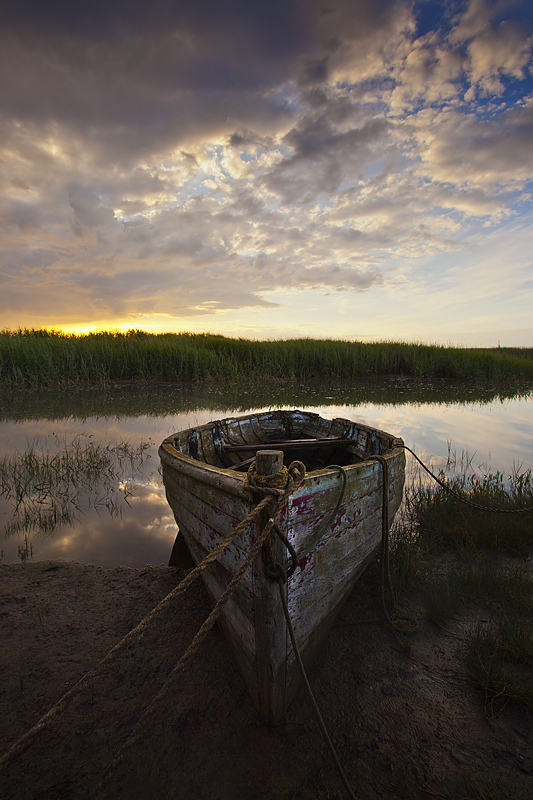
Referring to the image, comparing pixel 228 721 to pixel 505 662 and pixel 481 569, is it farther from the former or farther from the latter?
pixel 481 569

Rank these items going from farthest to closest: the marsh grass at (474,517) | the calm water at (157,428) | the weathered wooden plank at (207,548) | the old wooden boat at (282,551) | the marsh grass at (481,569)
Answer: the calm water at (157,428) → the marsh grass at (474,517) → the marsh grass at (481,569) → the weathered wooden plank at (207,548) → the old wooden boat at (282,551)

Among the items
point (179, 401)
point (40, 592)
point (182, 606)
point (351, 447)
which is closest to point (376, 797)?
point (182, 606)

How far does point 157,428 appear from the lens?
709 cm

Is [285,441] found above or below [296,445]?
below

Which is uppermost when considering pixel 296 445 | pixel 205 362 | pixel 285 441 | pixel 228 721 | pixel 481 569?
pixel 205 362

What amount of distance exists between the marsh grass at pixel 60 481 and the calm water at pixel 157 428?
0.04m

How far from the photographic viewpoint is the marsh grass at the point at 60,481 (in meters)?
3.74

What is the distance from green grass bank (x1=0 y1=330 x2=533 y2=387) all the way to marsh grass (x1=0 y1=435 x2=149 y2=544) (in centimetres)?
824

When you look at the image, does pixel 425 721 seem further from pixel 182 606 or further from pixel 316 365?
pixel 316 365

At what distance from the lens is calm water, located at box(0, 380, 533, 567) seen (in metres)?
3.46

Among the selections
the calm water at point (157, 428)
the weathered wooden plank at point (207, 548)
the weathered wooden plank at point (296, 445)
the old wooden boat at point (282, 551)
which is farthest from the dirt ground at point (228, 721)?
the weathered wooden plank at point (296, 445)

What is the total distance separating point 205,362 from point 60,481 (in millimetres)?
10732

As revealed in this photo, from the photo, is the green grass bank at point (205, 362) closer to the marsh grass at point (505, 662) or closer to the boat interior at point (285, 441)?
the boat interior at point (285, 441)

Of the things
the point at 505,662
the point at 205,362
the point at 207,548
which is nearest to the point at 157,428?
the point at 207,548
